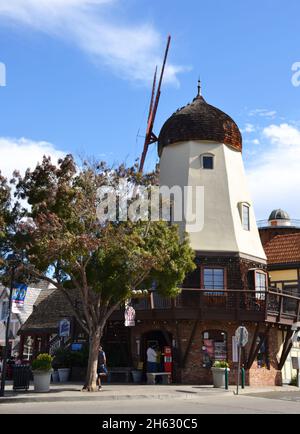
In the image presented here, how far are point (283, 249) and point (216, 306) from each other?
9379 millimetres

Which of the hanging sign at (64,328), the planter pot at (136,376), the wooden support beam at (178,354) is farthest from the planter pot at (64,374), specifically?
the wooden support beam at (178,354)

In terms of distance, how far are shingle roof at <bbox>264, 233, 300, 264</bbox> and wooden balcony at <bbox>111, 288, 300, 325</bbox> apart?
5.80 meters

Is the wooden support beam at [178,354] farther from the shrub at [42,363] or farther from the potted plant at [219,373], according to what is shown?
the shrub at [42,363]

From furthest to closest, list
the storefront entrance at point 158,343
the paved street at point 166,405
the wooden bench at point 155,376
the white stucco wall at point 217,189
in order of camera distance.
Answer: the white stucco wall at point 217,189, the storefront entrance at point 158,343, the wooden bench at point 155,376, the paved street at point 166,405

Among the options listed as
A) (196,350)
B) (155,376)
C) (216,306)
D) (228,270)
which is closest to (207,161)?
(228,270)

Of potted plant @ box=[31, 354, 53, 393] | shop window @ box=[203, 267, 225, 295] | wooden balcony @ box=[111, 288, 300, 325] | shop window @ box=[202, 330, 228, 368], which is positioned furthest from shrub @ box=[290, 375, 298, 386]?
potted plant @ box=[31, 354, 53, 393]

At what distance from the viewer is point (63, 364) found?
25.5m

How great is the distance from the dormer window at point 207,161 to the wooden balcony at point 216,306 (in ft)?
22.4

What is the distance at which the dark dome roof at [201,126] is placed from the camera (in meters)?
29.3

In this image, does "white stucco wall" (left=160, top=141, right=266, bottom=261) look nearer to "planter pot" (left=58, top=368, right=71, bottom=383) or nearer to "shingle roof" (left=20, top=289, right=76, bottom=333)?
"planter pot" (left=58, top=368, right=71, bottom=383)
